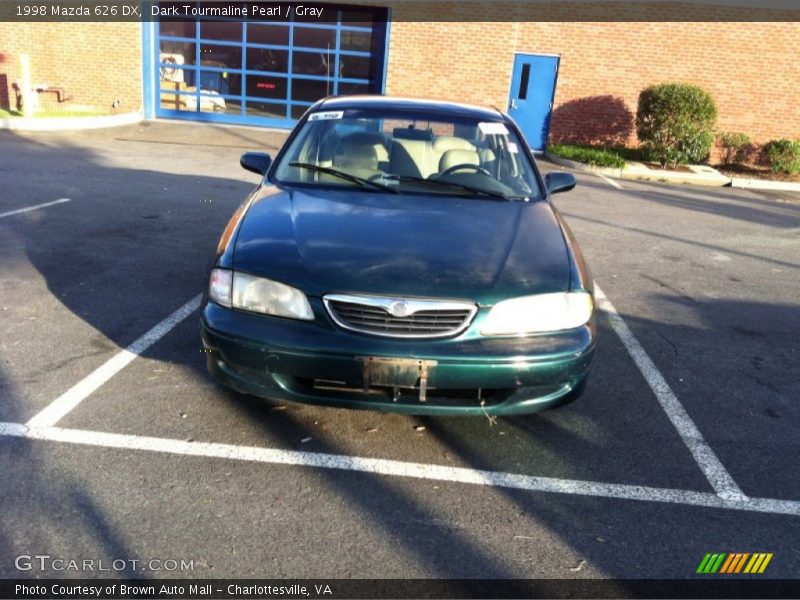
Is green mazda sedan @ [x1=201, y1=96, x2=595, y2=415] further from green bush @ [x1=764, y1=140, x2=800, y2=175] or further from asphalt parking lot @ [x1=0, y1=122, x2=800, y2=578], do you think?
green bush @ [x1=764, y1=140, x2=800, y2=175]

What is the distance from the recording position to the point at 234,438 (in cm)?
320

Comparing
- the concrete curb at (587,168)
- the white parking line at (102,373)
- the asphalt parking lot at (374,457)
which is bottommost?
the white parking line at (102,373)

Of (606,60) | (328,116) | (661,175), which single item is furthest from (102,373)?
(606,60)

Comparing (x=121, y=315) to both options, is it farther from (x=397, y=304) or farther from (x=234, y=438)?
(x=397, y=304)

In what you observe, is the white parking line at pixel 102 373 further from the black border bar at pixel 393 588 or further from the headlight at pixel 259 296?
the black border bar at pixel 393 588


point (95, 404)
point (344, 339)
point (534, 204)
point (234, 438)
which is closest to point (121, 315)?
point (95, 404)

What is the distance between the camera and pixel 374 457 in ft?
10.2

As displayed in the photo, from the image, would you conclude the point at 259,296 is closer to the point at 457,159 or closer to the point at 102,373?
the point at 102,373

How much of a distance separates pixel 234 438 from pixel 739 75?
16440 mm

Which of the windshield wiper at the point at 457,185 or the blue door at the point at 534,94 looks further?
the blue door at the point at 534,94

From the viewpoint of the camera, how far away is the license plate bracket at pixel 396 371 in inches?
112

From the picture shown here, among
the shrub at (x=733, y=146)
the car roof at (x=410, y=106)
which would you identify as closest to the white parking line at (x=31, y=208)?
the car roof at (x=410, y=106)

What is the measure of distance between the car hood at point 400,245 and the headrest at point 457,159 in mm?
492

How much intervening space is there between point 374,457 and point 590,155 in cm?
1305
